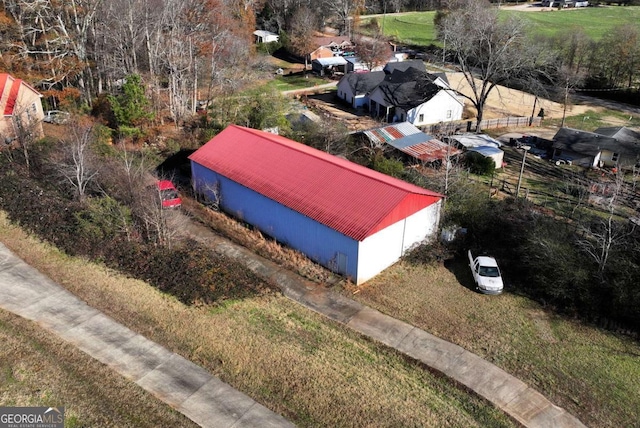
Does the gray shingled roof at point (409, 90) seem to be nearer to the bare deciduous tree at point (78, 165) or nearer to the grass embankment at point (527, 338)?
the grass embankment at point (527, 338)

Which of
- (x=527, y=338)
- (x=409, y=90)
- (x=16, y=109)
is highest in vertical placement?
(x=16, y=109)

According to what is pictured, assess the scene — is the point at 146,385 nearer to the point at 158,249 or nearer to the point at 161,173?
the point at 158,249

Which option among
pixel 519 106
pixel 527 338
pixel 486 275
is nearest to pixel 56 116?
pixel 486 275

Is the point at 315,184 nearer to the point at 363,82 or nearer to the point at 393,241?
the point at 393,241

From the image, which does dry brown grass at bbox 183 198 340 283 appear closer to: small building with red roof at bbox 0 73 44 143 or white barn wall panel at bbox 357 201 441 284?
white barn wall panel at bbox 357 201 441 284

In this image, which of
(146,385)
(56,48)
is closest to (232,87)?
(56,48)

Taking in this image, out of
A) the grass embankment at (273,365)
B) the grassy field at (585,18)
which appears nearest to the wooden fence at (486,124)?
the grass embankment at (273,365)
